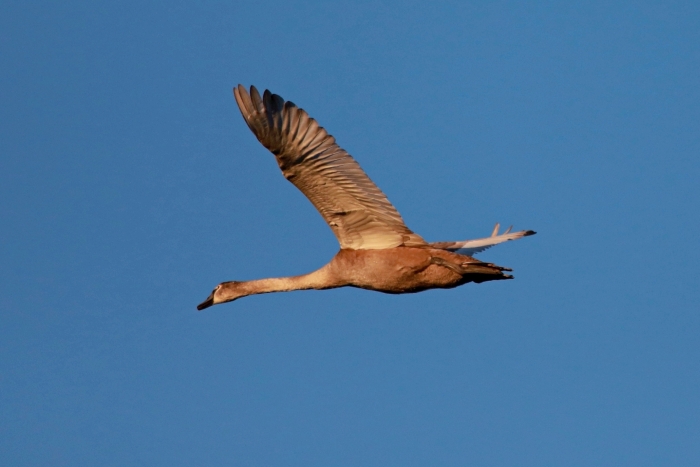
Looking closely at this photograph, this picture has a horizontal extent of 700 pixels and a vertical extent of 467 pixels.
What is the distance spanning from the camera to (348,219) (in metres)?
12.5

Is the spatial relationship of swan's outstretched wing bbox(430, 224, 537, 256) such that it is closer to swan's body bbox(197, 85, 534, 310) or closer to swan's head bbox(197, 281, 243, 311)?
swan's body bbox(197, 85, 534, 310)

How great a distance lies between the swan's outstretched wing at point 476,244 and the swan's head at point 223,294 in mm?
2899

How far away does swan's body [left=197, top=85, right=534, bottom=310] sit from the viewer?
37.8 feet

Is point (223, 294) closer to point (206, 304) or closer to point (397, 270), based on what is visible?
point (206, 304)

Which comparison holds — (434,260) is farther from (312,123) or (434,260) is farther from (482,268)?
(312,123)

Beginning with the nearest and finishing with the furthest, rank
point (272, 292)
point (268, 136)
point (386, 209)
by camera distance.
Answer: point (268, 136)
point (386, 209)
point (272, 292)

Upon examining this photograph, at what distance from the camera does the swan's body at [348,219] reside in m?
11.5

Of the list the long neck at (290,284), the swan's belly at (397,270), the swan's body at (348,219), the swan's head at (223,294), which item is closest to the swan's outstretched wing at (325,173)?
the swan's body at (348,219)

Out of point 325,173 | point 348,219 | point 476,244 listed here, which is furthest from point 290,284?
point 476,244

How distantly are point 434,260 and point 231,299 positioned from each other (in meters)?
3.51

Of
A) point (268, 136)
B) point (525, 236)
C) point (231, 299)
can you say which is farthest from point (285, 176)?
point (525, 236)

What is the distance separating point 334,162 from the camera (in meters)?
11.7

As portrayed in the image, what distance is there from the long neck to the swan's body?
13 millimetres

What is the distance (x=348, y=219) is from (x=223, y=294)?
9.54 ft
